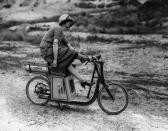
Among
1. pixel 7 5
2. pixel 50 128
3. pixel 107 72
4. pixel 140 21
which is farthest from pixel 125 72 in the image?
pixel 7 5

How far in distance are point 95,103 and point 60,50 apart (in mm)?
1674

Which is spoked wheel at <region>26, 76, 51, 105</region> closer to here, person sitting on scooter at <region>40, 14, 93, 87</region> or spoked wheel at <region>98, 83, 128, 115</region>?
person sitting on scooter at <region>40, 14, 93, 87</region>

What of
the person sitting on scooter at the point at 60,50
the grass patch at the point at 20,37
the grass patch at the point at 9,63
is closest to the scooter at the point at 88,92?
the person sitting on scooter at the point at 60,50

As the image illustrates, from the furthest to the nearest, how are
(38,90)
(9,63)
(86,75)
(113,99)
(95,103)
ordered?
1. (9,63)
2. (86,75)
3. (95,103)
4. (38,90)
5. (113,99)

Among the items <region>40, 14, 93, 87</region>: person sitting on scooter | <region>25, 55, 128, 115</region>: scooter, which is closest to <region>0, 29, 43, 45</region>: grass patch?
<region>25, 55, 128, 115</region>: scooter

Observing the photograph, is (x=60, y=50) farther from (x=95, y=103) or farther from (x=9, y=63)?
(x=9, y=63)

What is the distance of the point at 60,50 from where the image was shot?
6715 mm

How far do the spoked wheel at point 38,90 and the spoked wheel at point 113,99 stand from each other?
1238 millimetres

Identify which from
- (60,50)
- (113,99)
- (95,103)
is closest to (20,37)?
(95,103)

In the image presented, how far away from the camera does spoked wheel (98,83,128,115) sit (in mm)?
6754

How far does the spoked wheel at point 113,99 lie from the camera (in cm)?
675

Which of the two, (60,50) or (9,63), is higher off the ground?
(60,50)

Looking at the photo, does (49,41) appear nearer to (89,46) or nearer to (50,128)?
(50,128)

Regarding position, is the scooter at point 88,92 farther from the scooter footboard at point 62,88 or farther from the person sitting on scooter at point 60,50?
the person sitting on scooter at point 60,50
